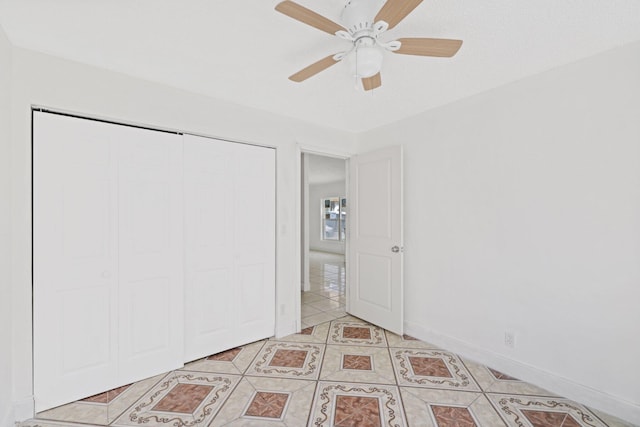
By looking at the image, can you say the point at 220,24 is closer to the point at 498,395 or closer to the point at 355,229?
the point at 355,229

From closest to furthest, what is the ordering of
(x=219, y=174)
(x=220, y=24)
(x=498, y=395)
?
(x=220, y=24)
(x=498, y=395)
(x=219, y=174)

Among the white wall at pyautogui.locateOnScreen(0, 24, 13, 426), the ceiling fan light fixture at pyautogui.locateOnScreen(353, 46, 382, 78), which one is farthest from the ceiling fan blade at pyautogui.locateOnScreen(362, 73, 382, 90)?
the white wall at pyautogui.locateOnScreen(0, 24, 13, 426)

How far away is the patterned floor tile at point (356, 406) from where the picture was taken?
1837mm

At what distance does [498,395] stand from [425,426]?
2.30ft

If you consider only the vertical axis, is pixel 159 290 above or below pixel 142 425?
above

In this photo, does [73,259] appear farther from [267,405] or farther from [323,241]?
[323,241]

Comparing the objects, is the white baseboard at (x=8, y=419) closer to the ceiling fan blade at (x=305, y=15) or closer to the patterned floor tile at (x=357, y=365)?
the patterned floor tile at (x=357, y=365)

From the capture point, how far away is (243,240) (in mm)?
2855

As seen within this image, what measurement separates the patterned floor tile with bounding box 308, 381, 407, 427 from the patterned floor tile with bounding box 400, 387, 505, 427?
0.08 m

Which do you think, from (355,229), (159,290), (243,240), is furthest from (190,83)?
(355,229)

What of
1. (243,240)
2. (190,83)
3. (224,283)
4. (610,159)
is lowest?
(224,283)

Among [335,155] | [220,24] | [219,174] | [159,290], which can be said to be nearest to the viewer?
[220,24]

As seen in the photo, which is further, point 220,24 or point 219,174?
point 219,174

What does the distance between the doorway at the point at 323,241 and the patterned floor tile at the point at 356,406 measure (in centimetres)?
128
